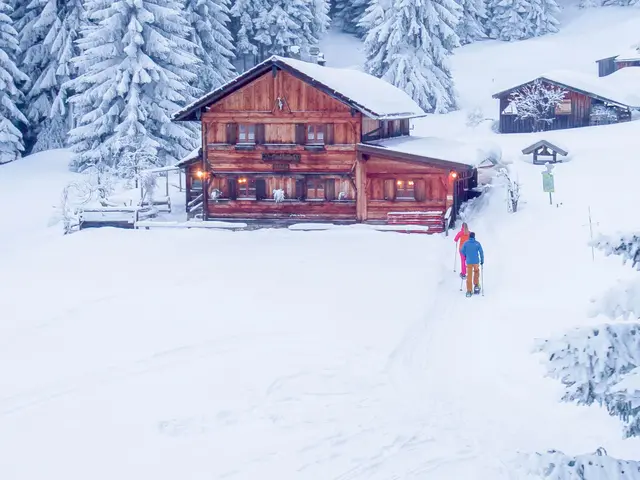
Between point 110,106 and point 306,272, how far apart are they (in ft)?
84.4

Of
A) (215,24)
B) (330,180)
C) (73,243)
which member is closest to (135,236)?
(73,243)

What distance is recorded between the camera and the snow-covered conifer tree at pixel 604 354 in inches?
238

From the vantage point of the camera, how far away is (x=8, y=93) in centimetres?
4862

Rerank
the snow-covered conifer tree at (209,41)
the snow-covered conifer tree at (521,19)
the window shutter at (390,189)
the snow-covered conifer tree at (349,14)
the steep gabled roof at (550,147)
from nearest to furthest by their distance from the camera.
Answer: the window shutter at (390,189) → the steep gabled roof at (550,147) → the snow-covered conifer tree at (209,41) → the snow-covered conifer tree at (521,19) → the snow-covered conifer tree at (349,14)

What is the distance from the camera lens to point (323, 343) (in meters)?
15.2

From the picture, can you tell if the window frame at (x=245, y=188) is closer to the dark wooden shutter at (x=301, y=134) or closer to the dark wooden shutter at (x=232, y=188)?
the dark wooden shutter at (x=232, y=188)

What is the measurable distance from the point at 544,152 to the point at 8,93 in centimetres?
3136

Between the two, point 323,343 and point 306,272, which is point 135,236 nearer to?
point 306,272

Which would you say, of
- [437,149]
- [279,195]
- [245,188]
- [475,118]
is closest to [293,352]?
[279,195]

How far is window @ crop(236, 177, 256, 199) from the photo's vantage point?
33.7 meters

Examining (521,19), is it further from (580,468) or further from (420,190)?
(580,468)

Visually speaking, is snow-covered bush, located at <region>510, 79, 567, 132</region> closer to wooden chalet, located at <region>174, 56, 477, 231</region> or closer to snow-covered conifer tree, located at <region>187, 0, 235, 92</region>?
wooden chalet, located at <region>174, 56, 477, 231</region>

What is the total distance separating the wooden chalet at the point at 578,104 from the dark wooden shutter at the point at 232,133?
2421 centimetres

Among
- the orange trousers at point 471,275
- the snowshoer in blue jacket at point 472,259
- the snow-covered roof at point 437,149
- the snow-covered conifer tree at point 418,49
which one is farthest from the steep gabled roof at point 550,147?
the orange trousers at point 471,275
